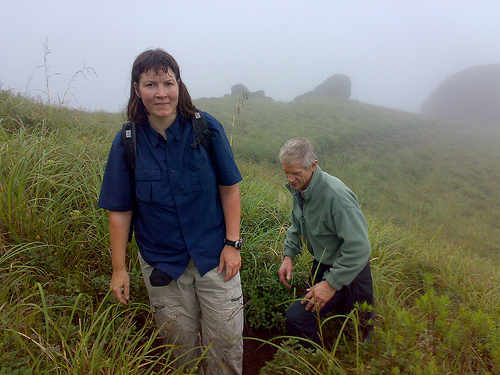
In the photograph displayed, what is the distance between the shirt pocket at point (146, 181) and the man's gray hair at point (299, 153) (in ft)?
2.52

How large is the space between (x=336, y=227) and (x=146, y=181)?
1.13m

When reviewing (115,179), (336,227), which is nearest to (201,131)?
(115,179)

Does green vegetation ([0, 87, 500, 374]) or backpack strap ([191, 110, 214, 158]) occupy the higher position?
backpack strap ([191, 110, 214, 158])

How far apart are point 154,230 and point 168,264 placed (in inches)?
8.5

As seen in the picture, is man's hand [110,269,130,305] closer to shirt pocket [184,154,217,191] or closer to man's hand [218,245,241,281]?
man's hand [218,245,241,281]

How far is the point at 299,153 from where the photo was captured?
188 cm

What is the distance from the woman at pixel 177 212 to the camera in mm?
1658

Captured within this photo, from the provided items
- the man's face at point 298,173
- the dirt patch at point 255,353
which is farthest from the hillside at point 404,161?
the man's face at point 298,173

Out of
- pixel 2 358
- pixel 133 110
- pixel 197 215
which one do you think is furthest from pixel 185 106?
pixel 2 358

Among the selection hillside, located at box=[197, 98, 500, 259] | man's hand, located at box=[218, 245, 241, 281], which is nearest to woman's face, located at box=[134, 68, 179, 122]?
man's hand, located at box=[218, 245, 241, 281]

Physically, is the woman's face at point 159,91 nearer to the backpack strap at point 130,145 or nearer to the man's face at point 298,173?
the backpack strap at point 130,145

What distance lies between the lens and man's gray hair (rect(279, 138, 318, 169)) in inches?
73.9

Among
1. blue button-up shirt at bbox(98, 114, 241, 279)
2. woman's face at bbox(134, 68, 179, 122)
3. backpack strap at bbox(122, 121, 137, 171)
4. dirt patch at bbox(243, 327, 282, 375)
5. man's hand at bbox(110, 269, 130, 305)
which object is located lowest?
dirt patch at bbox(243, 327, 282, 375)

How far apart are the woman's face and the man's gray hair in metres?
0.71
